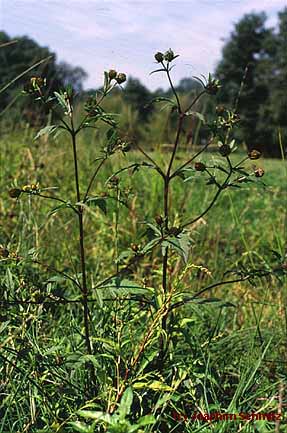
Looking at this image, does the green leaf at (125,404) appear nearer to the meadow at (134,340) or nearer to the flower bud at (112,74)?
the meadow at (134,340)

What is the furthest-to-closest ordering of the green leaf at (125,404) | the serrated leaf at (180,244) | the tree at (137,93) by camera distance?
the tree at (137,93) < the serrated leaf at (180,244) < the green leaf at (125,404)

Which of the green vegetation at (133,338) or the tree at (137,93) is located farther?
the tree at (137,93)

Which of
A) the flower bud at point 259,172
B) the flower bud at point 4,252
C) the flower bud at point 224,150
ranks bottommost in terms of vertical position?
the flower bud at point 4,252

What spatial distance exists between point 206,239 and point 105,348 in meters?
1.69

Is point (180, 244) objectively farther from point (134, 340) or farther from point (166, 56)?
point (134, 340)

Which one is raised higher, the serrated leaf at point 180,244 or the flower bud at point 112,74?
the flower bud at point 112,74

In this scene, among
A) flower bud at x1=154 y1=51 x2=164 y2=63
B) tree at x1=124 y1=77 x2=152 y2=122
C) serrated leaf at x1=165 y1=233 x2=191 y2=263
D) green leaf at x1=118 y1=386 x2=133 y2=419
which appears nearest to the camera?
green leaf at x1=118 y1=386 x2=133 y2=419

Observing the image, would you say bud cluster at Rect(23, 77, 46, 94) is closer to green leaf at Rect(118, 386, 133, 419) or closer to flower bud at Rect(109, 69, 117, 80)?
flower bud at Rect(109, 69, 117, 80)

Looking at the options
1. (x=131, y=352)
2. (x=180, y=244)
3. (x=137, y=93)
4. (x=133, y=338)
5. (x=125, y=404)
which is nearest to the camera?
(x=125, y=404)

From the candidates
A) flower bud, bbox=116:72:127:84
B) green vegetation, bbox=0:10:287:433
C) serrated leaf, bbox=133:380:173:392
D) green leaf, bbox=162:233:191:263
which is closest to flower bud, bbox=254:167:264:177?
green vegetation, bbox=0:10:287:433

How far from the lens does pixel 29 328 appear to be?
142cm

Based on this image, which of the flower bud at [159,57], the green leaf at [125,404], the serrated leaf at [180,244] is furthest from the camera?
the flower bud at [159,57]

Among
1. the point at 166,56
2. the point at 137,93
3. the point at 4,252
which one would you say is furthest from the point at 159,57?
the point at 137,93

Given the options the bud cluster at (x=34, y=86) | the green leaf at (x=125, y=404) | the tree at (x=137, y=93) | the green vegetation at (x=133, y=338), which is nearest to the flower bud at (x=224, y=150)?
the green vegetation at (x=133, y=338)
